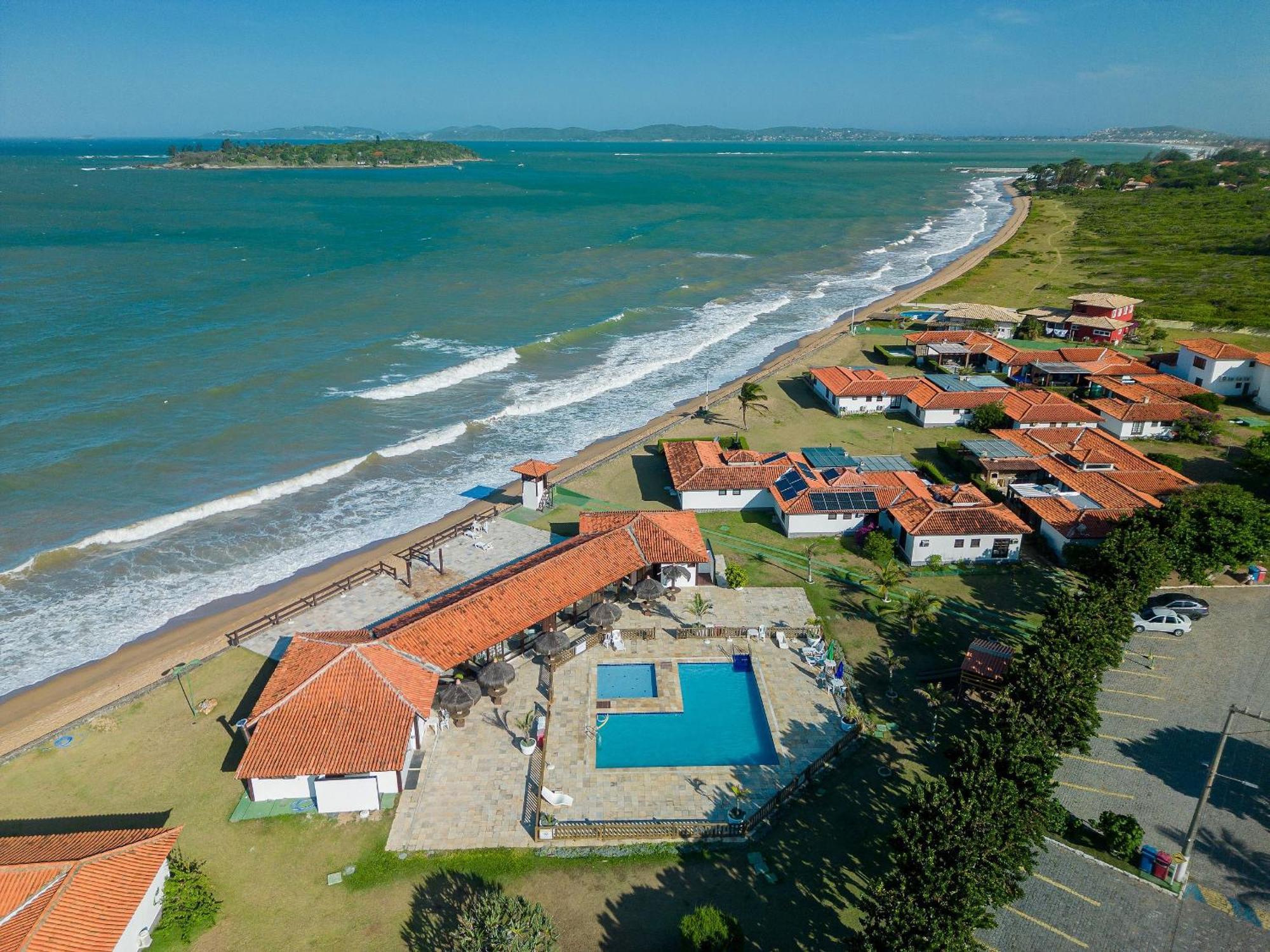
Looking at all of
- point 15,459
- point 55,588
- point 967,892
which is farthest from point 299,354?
point 967,892

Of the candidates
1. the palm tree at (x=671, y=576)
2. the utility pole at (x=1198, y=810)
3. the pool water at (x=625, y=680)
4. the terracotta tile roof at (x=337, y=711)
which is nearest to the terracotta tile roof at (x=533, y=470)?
the palm tree at (x=671, y=576)

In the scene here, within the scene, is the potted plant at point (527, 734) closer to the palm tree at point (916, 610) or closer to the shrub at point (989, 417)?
the palm tree at point (916, 610)

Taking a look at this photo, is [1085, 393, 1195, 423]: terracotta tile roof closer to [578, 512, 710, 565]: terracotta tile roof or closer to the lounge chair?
[578, 512, 710, 565]: terracotta tile roof

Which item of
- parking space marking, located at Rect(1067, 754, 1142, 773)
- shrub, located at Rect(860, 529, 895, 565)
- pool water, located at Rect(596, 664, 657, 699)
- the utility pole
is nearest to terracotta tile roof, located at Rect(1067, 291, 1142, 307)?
shrub, located at Rect(860, 529, 895, 565)

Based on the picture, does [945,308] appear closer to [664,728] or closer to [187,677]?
[664,728]

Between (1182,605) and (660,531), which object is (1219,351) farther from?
(660,531)
